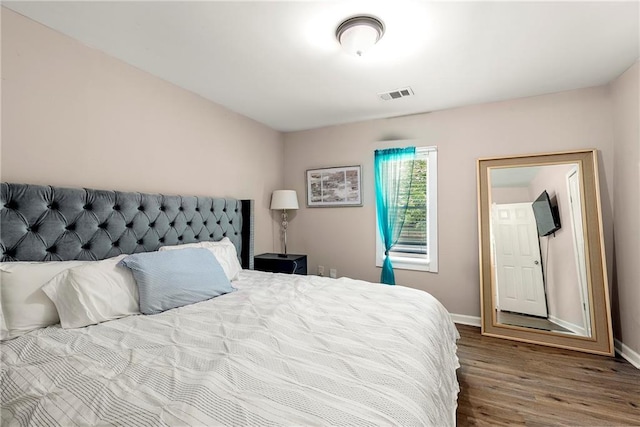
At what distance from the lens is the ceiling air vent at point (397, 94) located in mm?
2475

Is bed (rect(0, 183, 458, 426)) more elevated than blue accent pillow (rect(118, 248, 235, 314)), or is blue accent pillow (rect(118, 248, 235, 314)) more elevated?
blue accent pillow (rect(118, 248, 235, 314))

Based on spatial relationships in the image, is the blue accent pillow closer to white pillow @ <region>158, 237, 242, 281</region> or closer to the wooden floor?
white pillow @ <region>158, 237, 242, 281</region>

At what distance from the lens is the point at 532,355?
224 centimetres

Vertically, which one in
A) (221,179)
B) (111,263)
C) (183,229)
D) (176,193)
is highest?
(221,179)

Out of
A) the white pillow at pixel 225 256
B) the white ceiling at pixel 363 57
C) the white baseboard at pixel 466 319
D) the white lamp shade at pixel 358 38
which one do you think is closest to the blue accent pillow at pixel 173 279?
the white pillow at pixel 225 256

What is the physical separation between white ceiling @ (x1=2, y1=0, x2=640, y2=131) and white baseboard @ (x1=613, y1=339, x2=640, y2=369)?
7.21 feet

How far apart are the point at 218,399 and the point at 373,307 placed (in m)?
0.97

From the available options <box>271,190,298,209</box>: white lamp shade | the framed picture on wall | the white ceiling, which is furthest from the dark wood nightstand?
the white ceiling

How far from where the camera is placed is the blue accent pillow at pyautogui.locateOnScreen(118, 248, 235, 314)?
1.52 meters

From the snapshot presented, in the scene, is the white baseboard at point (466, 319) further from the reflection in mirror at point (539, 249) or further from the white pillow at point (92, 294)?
the white pillow at point (92, 294)

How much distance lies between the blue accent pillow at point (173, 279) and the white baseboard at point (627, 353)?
3.05 metres

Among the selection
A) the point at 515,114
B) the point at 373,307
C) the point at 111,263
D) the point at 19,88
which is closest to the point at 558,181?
the point at 515,114

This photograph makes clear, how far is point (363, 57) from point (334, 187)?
169cm

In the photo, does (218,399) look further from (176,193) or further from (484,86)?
(484,86)
